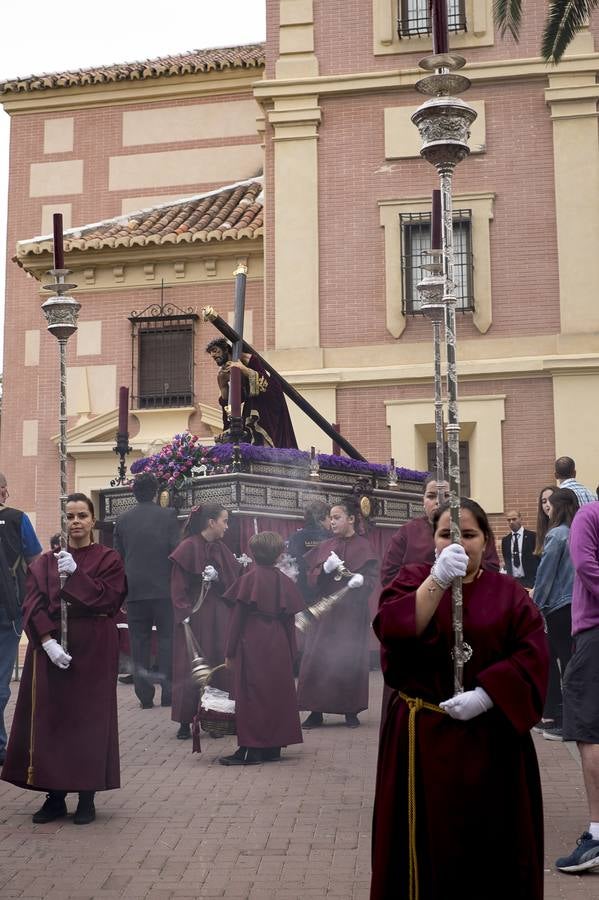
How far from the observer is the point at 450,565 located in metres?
3.85

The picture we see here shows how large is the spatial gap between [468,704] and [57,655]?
10.2 ft

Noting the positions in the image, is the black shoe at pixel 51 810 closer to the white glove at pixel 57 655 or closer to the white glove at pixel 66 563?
the white glove at pixel 57 655

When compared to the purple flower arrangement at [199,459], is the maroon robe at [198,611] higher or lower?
lower

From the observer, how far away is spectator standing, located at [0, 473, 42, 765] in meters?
8.27

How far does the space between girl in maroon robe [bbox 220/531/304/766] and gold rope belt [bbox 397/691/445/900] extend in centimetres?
412

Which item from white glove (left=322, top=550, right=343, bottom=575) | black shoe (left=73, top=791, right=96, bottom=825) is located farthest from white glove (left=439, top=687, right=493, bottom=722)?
white glove (left=322, top=550, right=343, bottom=575)

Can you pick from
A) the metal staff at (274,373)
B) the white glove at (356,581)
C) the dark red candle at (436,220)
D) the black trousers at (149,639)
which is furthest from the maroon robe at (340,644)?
the metal staff at (274,373)

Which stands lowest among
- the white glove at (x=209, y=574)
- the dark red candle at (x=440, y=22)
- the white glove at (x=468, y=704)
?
the white glove at (x=468, y=704)

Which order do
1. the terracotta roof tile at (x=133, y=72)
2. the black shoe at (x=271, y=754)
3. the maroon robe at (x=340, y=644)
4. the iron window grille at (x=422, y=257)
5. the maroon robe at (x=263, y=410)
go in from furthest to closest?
1. the terracotta roof tile at (x=133, y=72)
2. the iron window grille at (x=422, y=257)
3. the maroon robe at (x=263, y=410)
4. the maroon robe at (x=340, y=644)
5. the black shoe at (x=271, y=754)

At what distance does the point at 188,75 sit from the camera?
21.9 m

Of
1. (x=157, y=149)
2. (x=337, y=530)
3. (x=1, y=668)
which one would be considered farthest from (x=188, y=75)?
(x=1, y=668)

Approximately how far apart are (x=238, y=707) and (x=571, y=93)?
11757mm

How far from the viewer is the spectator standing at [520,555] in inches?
453

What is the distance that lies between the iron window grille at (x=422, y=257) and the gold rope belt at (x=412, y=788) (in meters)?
13.2
